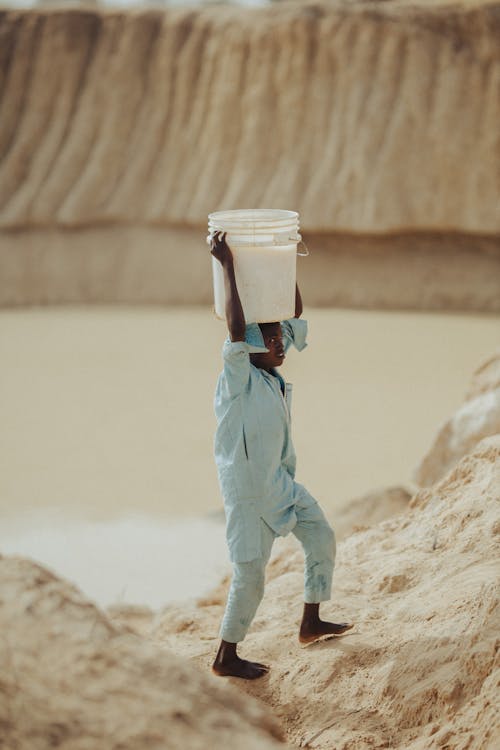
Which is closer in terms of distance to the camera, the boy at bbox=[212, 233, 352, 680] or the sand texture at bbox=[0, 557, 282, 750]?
the sand texture at bbox=[0, 557, 282, 750]

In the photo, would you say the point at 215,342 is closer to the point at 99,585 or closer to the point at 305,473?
the point at 305,473

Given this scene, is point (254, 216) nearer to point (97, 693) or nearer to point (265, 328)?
point (265, 328)

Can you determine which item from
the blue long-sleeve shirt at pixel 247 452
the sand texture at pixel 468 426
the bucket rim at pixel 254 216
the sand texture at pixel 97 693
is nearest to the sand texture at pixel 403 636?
the blue long-sleeve shirt at pixel 247 452

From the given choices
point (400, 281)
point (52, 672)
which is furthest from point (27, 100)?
point (52, 672)

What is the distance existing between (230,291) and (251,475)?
59cm

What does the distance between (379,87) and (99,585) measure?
33.7 feet

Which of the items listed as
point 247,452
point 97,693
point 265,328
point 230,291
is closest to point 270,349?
point 265,328

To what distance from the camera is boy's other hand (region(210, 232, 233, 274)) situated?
3.00 m

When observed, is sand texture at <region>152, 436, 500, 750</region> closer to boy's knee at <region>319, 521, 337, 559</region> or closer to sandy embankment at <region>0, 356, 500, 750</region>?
sandy embankment at <region>0, 356, 500, 750</region>

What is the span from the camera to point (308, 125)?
14.0 m

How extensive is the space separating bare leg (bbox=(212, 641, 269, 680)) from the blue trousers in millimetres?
45

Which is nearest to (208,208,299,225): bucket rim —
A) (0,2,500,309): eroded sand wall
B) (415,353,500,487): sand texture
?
(415,353,500,487): sand texture

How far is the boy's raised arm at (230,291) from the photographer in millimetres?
2975

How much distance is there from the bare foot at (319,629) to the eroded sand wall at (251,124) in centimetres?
1033
